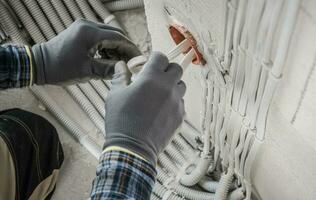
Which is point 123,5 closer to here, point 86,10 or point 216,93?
point 86,10

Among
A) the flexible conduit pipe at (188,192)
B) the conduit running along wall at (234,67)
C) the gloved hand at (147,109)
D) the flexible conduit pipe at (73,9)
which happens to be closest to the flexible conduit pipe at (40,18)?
the flexible conduit pipe at (73,9)

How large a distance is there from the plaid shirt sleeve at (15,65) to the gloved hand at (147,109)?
→ 0.28 meters

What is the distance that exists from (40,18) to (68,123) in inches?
17.9

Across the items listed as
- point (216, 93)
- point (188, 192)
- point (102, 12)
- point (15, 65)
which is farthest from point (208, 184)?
point (102, 12)

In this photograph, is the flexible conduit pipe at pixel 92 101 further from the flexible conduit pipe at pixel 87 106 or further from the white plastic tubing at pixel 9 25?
the white plastic tubing at pixel 9 25

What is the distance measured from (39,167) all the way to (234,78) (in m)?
0.78

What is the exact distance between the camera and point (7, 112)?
1.49 meters

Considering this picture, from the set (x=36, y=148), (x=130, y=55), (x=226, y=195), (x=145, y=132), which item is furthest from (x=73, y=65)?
(x=226, y=195)

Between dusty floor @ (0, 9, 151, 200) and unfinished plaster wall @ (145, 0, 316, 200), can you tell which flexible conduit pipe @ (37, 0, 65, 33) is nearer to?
dusty floor @ (0, 9, 151, 200)

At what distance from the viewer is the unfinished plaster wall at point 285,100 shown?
694mm

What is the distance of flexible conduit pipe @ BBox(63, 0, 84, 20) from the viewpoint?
1772mm

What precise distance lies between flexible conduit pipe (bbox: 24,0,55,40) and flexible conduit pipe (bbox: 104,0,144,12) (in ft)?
0.85

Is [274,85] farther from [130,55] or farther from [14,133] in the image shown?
[14,133]

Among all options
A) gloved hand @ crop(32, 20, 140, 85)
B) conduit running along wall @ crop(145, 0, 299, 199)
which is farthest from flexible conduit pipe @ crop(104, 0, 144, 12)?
gloved hand @ crop(32, 20, 140, 85)
